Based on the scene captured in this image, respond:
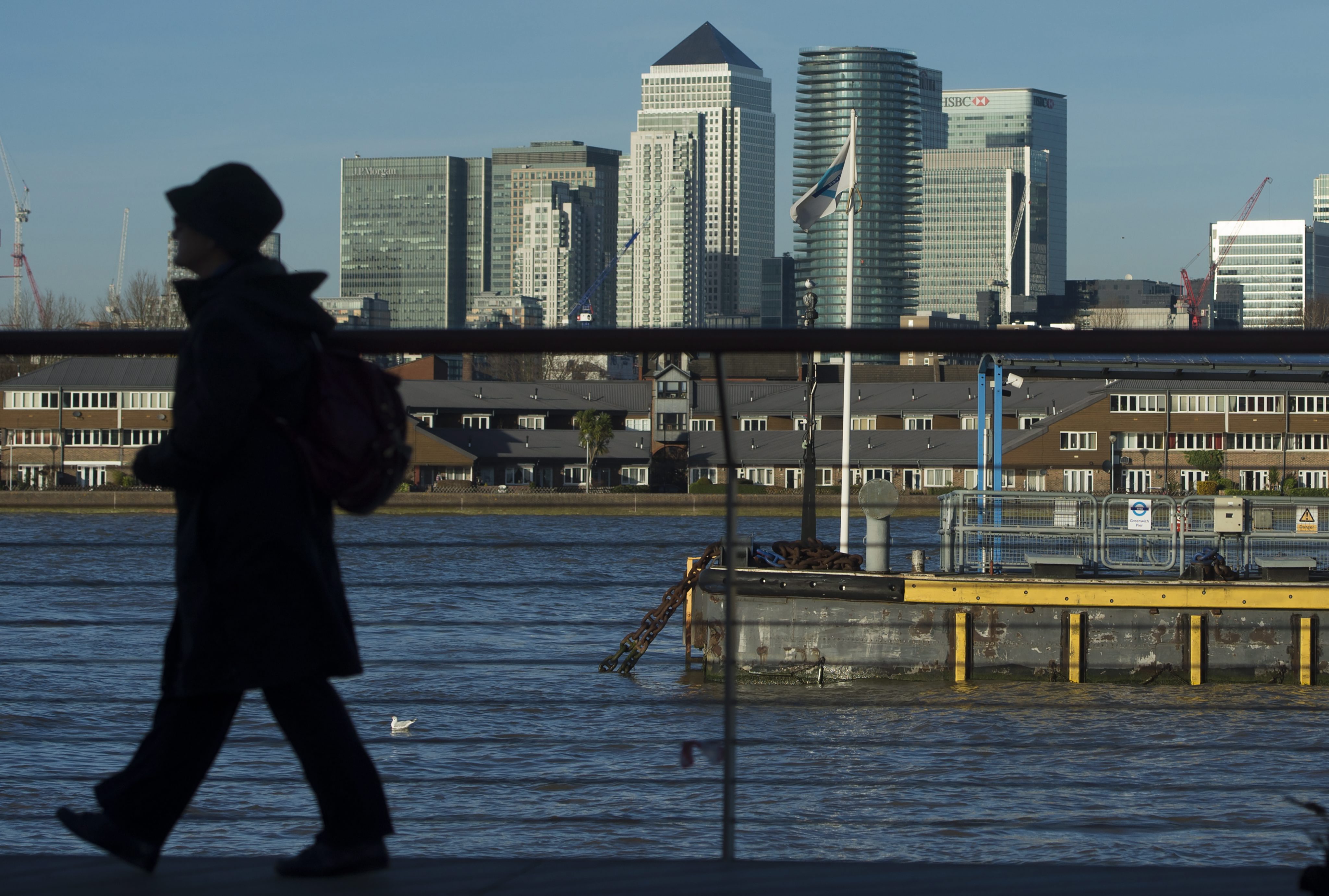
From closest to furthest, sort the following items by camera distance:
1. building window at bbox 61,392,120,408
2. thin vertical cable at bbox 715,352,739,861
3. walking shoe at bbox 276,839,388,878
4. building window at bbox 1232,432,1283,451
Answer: walking shoe at bbox 276,839,388,878 < thin vertical cable at bbox 715,352,739,861 < building window at bbox 61,392,120,408 < building window at bbox 1232,432,1283,451

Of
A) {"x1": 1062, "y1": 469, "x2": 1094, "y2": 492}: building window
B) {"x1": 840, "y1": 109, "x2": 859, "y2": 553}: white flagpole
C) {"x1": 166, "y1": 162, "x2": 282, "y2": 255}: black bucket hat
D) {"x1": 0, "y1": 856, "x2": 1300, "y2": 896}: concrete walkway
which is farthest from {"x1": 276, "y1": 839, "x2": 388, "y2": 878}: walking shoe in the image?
{"x1": 840, "y1": 109, "x2": 859, "y2": 553}: white flagpole

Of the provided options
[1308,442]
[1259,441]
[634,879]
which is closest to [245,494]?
[634,879]

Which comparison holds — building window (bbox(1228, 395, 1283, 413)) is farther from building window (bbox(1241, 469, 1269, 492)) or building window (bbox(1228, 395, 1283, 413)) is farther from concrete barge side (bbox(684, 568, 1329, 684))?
concrete barge side (bbox(684, 568, 1329, 684))

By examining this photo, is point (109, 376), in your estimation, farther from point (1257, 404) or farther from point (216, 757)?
point (1257, 404)

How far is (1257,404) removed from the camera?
1639 centimetres

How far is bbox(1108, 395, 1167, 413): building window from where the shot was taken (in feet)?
70.2

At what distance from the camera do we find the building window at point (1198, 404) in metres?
16.2

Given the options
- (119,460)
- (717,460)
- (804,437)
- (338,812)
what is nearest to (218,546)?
(338,812)

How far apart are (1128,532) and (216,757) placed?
15295mm

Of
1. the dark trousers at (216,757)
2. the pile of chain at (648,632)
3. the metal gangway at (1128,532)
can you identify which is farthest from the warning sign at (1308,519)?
the dark trousers at (216,757)

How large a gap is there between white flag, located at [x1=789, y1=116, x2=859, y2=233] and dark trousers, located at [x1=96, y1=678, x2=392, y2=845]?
73.6 ft

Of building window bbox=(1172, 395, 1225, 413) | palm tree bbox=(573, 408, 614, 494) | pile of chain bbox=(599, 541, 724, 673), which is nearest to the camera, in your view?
building window bbox=(1172, 395, 1225, 413)

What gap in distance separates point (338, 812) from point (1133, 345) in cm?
204

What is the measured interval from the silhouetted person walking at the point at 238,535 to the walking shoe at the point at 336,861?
0.48ft
